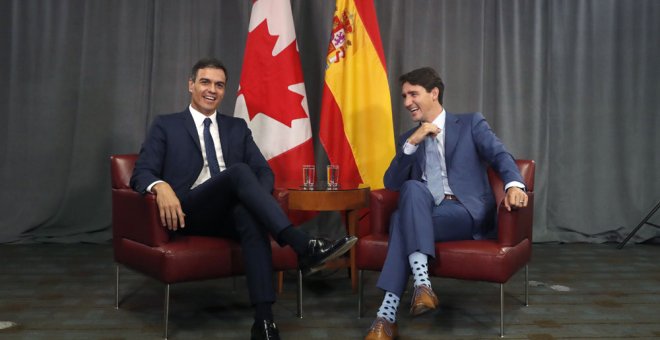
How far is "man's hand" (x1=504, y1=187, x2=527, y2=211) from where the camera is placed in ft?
8.56

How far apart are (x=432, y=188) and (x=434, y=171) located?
0.08 m

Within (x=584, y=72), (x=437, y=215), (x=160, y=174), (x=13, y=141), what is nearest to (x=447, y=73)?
(x=584, y=72)

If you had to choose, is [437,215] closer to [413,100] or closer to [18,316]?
[413,100]

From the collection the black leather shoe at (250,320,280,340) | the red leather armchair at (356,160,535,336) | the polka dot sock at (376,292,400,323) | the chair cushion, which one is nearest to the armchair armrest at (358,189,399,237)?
the red leather armchair at (356,160,535,336)

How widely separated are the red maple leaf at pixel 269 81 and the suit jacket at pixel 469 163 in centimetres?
105

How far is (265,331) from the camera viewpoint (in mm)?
2457

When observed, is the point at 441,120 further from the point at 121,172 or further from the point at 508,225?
the point at 121,172

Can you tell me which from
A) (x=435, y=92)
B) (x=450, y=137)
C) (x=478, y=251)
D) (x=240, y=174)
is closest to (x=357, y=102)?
(x=435, y=92)

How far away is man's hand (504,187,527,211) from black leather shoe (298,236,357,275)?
2.16ft

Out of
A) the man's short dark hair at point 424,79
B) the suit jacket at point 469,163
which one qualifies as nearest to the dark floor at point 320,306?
the suit jacket at point 469,163

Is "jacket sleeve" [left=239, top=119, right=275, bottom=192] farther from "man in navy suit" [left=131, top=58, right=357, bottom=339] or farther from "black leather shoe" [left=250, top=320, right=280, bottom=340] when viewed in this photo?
"black leather shoe" [left=250, top=320, right=280, bottom=340]

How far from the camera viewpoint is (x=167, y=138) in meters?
2.91

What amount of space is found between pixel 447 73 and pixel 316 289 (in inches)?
86.0

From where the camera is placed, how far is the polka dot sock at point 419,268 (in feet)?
8.17
